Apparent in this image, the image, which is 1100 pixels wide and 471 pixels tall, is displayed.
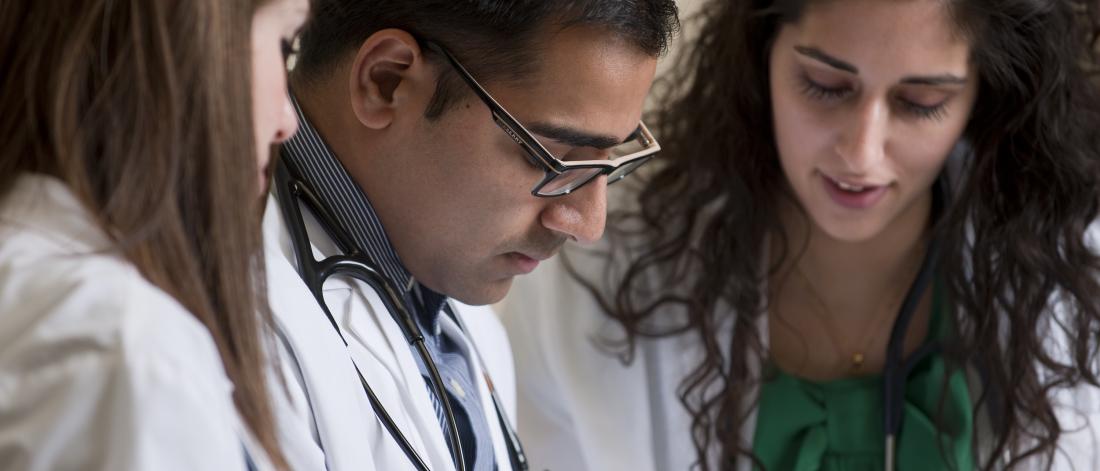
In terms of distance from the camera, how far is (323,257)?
115cm

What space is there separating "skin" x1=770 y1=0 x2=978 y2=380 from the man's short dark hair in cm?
43

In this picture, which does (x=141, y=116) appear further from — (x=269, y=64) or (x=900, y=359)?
(x=900, y=359)

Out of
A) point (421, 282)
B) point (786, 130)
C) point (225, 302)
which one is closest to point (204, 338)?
point (225, 302)

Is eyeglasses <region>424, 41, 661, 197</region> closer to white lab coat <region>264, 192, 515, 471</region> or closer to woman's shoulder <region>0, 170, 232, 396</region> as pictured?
white lab coat <region>264, 192, 515, 471</region>

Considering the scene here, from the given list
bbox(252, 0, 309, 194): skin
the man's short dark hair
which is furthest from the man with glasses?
bbox(252, 0, 309, 194): skin

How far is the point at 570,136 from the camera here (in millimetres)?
1132

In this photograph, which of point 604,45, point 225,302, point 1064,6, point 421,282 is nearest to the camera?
point 225,302

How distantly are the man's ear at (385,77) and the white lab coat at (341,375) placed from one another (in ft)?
0.38

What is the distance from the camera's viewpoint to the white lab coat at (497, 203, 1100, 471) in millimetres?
1690

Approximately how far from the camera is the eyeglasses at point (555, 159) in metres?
1.11

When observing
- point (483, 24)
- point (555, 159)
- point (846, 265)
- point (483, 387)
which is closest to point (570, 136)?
point (555, 159)

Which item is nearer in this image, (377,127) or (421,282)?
(377,127)

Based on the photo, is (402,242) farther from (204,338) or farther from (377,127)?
(204,338)

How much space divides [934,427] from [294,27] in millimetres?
1126
